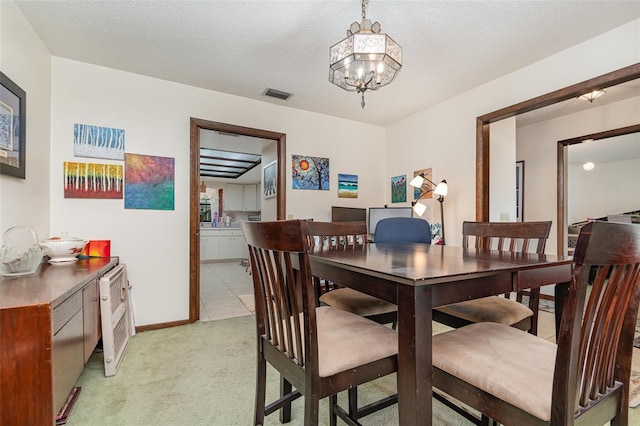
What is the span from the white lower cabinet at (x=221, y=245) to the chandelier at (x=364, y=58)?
5977mm

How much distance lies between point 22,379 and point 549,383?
180cm

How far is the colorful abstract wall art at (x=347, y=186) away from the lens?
13.4ft

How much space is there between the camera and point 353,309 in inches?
66.0

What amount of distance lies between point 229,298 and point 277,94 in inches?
103

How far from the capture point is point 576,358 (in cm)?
75

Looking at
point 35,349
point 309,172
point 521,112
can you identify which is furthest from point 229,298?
point 521,112

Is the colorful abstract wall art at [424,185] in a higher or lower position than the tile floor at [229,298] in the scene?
higher

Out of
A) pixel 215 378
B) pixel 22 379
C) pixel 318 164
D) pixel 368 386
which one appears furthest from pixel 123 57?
pixel 368 386

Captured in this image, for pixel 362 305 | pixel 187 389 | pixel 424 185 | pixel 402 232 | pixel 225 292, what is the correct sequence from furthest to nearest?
pixel 225 292 < pixel 424 185 < pixel 402 232 < pixel 187 389 < pixel 362 305

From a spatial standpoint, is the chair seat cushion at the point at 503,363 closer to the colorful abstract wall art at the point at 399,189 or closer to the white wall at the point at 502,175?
the white wall at the point at 502,175

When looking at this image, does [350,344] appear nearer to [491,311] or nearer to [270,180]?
[491,311]

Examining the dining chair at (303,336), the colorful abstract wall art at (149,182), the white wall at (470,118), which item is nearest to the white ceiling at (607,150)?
the white wall at (470,118)

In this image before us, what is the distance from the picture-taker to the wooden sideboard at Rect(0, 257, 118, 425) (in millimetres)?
1116

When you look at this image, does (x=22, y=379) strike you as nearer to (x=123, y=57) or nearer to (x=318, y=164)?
(x=123, y=57)
